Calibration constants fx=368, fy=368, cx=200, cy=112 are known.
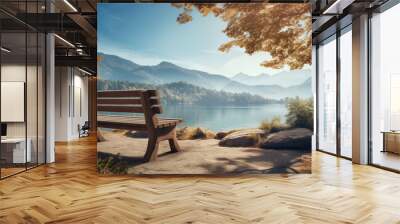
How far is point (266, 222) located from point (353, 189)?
2.00 metres

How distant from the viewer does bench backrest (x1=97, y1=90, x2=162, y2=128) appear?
595 cm

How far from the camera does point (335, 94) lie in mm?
8859

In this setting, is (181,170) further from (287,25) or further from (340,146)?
(340,146)

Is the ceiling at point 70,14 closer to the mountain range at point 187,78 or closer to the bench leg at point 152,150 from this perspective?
the mountain range at point 187,78

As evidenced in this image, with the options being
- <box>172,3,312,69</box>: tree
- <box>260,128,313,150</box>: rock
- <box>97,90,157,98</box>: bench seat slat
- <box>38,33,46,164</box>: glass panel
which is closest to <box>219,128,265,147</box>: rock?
<box>260,128,313,150</box>: rock

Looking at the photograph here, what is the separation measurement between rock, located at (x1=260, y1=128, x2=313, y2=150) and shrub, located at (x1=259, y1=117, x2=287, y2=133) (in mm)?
80

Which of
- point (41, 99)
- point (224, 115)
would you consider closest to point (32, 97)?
point (41, 99)

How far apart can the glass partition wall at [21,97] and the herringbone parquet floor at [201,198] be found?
50cm

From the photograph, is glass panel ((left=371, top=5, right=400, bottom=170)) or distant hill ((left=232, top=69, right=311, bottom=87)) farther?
glass panel ((left=371, top=5, right=400, bottom=170))

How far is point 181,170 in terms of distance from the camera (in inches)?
234

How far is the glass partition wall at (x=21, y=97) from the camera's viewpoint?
18.9 ft

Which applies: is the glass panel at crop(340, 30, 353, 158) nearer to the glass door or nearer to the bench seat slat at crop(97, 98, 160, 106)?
the glass door

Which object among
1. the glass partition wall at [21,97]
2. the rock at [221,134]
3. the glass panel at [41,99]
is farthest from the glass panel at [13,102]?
the rock at [221,134]

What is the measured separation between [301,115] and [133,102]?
275 centimetres
